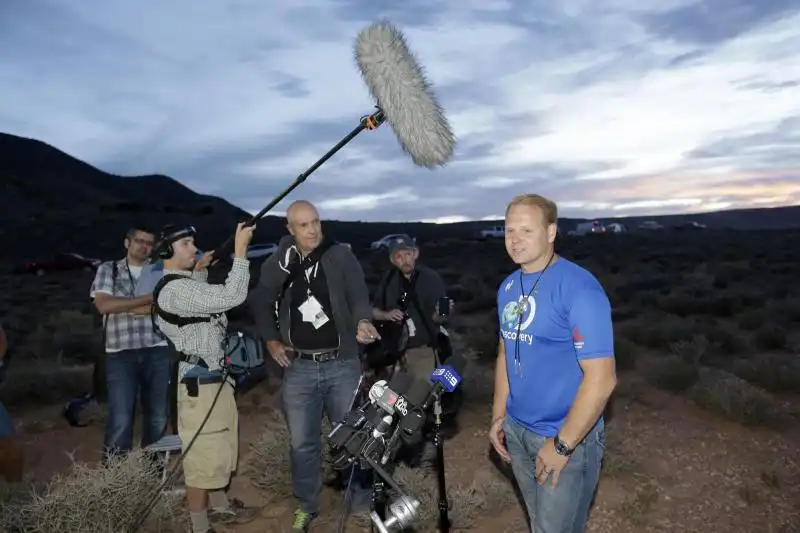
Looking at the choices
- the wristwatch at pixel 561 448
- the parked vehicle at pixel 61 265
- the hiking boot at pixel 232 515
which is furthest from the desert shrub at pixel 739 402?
the parked vehicle at pixel 61 265

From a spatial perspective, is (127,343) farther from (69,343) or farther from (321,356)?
(69,343)

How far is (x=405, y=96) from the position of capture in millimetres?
2674

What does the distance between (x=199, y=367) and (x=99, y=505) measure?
126cm

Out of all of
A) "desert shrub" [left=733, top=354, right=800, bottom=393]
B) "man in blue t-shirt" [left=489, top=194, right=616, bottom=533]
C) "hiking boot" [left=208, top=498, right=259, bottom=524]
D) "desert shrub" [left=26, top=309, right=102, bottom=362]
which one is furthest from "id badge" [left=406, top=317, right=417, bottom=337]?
"desert shrub" [left=26, top=309, right=102, bottom=362]

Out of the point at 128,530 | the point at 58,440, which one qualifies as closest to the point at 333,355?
the point at 128,530

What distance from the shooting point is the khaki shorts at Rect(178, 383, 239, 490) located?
13.2 ft

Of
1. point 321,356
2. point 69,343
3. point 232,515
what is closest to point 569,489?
point 321,356

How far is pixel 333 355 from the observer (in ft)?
14.0

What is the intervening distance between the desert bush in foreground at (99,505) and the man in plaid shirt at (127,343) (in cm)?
35

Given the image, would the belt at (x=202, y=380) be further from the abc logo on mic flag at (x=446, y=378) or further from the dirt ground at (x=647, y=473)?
the abc logo on mic flag at (x=446, y=378)

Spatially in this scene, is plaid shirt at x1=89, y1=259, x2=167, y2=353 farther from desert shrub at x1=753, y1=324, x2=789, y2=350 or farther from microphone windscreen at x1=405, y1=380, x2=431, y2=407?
desert shrub at x1=753, y1=324, x2=789, y2=350

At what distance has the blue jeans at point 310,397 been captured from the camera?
14.0ft

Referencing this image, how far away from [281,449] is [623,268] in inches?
829

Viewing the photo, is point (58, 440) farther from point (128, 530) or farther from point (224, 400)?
point (224, 400)
